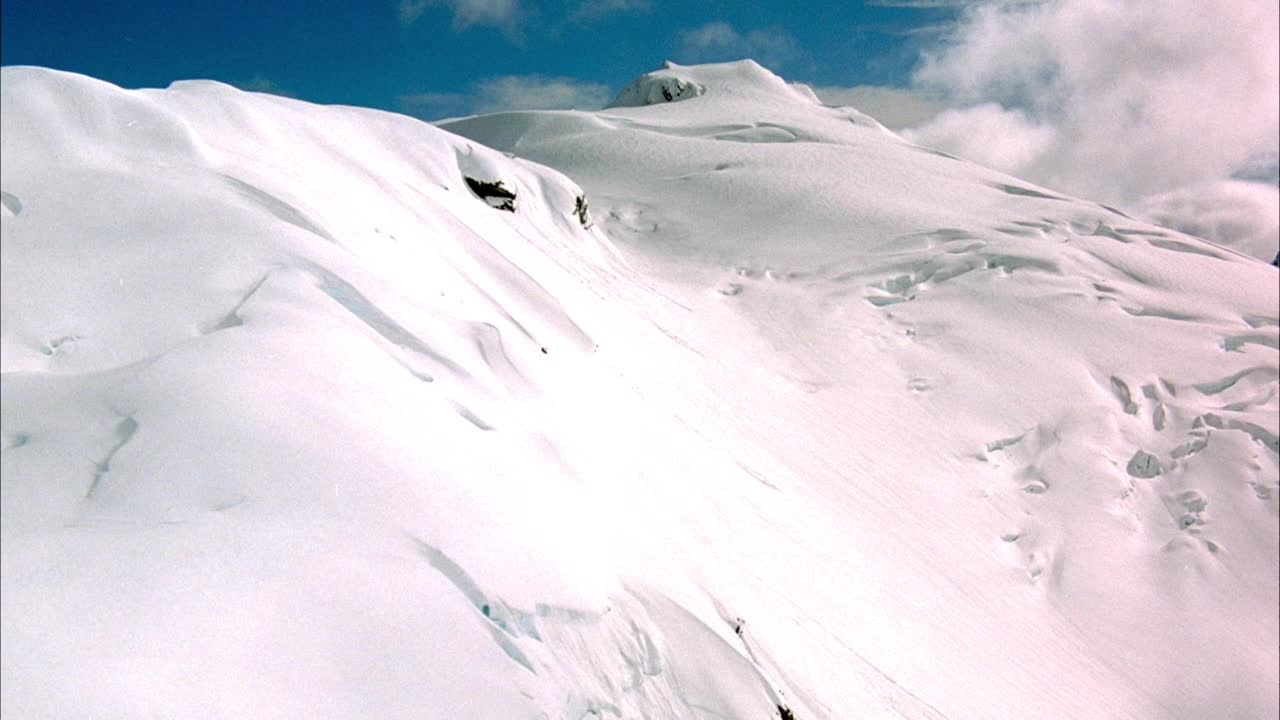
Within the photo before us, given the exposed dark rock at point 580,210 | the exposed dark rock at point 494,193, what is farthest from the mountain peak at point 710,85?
the exposed dark rock at point 494,193

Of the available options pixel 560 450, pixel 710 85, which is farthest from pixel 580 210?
pixel 710 85

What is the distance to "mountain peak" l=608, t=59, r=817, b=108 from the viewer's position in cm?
2919

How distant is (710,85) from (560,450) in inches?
1047

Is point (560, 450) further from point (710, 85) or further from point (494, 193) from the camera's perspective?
point (710, 85)

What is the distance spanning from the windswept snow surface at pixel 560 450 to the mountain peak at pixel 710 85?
1319cm

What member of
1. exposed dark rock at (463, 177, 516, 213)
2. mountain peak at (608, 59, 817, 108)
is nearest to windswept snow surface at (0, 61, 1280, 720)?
exposed dark rock at (463, 177, 516, 213)

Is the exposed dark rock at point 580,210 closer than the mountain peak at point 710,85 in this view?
Yes

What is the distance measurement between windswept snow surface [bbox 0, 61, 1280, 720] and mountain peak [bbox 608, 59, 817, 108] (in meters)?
13.2

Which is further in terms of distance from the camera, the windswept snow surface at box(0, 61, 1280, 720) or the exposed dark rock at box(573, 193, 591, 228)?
the exposed dark rock at box(573, 193, 591, 228)

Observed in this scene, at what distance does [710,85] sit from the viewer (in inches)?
1179

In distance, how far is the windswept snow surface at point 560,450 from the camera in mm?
3070

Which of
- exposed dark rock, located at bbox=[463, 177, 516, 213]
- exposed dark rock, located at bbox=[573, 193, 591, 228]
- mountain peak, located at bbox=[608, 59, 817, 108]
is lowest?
mountain peak, located at bbox=[608, 59, 817, 108]

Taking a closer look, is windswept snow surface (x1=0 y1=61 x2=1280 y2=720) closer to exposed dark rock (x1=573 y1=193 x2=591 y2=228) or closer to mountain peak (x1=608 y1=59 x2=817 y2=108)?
exposed dark rock (x1=573 y1=193 x2=591 y2=228)

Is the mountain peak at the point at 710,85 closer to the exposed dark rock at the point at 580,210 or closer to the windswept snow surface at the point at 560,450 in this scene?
the windswept snow surface at the point at 560,450
